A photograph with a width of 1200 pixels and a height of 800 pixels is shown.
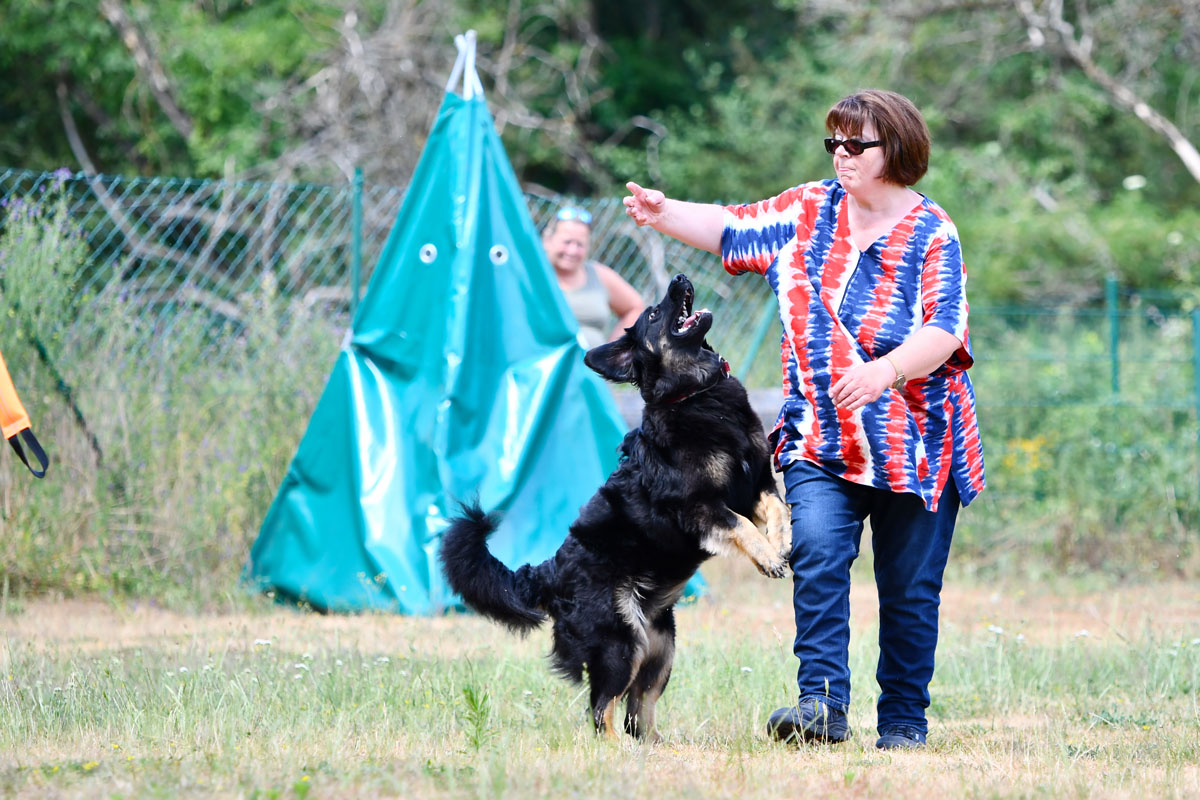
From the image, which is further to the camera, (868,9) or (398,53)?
(868,9)

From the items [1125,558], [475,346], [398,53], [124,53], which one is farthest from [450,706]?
[124,53]

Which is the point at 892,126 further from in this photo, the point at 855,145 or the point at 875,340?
the point at 875,340

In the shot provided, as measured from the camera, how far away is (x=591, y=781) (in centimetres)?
278

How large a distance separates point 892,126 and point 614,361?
1.18 m

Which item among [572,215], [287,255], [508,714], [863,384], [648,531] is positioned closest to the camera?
[863,384]

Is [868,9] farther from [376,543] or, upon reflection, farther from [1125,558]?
[376,543]

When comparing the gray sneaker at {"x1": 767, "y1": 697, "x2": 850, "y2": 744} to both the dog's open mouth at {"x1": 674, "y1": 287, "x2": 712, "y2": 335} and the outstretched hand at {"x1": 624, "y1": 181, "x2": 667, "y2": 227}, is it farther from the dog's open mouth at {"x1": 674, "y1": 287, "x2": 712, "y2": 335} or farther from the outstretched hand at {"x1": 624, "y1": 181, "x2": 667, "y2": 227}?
the outstretched hand at {"x1": 624, "y1": 181, "x2": 667, "y2": 227}

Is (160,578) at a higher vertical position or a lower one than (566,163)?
lower

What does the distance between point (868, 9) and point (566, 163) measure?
4198mm

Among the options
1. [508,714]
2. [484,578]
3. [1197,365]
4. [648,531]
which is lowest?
[508,714]

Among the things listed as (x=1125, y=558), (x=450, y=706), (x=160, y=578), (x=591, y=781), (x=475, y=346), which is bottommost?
(x=1125, y=558)

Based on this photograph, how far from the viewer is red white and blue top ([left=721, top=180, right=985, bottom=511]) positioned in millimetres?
3414

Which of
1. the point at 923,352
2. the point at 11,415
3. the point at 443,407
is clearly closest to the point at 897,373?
the point at 923,352

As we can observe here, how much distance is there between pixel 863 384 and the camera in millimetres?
3141
